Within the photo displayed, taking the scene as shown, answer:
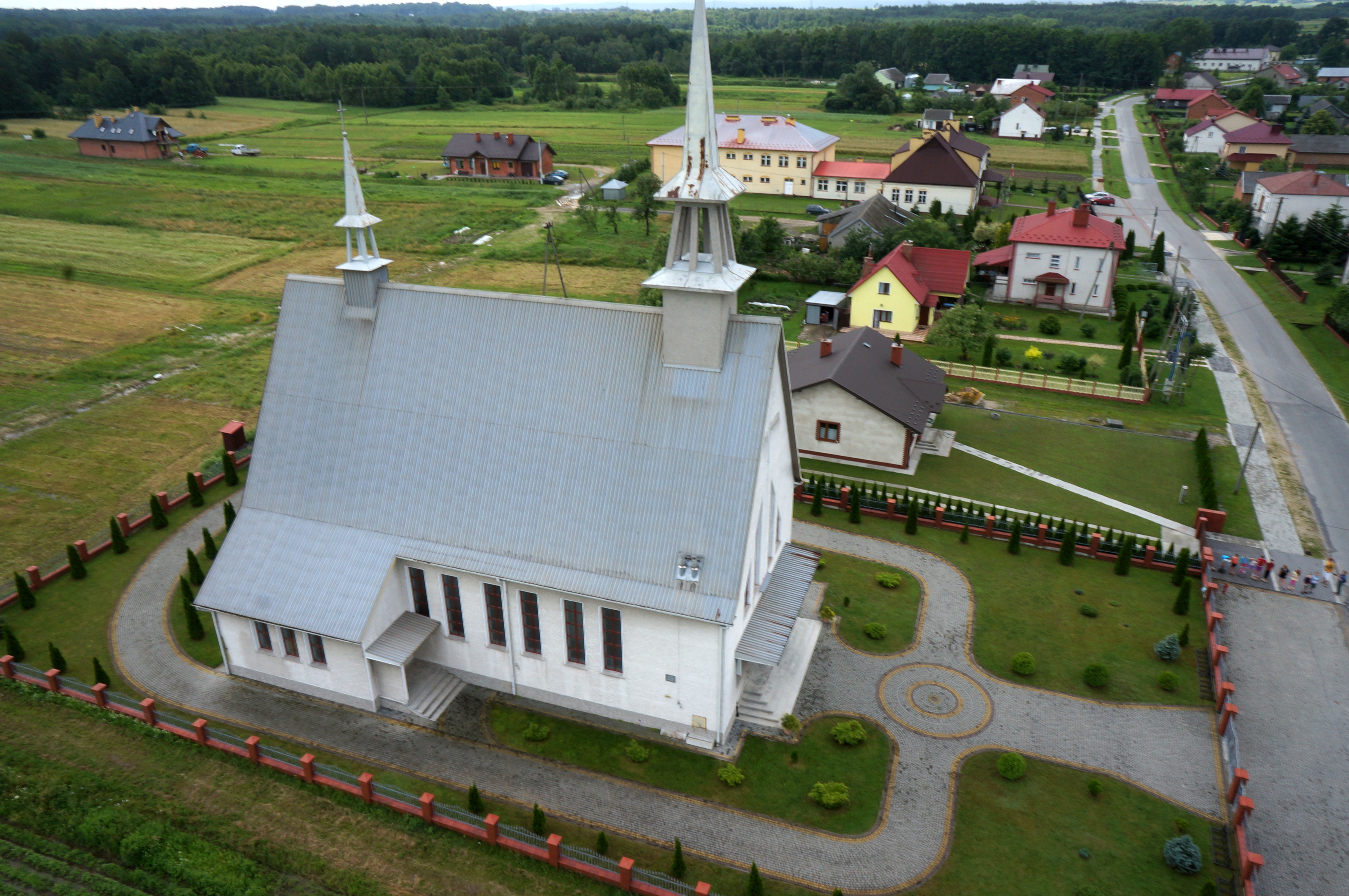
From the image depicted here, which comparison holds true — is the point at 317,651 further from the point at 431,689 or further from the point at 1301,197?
the point at 1301,197

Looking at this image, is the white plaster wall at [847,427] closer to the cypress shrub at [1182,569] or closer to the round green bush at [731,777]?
the cypress shrub at [1182,569]

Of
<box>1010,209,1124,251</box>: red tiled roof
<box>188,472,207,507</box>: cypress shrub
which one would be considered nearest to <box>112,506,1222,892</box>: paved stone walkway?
<box>188,472,207,507</box>: cypress shrub

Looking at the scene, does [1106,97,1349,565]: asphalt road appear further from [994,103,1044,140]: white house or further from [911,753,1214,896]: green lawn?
[994,103,1044,140]: white house

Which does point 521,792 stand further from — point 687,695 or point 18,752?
point 18,752

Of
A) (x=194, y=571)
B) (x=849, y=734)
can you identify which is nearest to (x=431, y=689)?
(x=194, y=571)

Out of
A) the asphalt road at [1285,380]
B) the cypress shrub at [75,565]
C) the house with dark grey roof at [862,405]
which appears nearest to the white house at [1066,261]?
the asphalt road at [1285,380]
